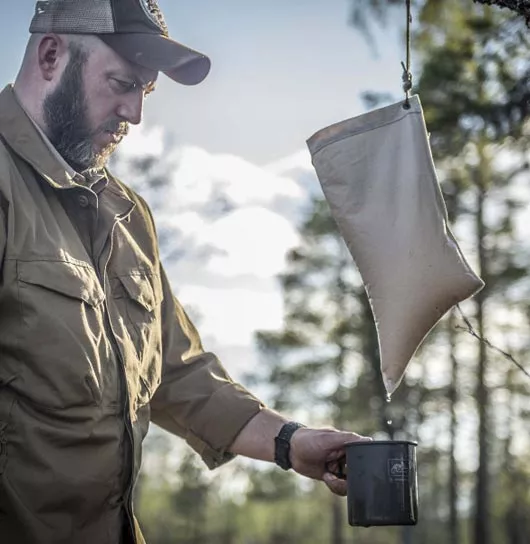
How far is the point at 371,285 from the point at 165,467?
36.1m

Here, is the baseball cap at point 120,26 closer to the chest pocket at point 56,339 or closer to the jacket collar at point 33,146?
the jacket collar at point 33,146

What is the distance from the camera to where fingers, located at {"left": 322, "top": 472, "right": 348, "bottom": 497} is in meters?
3.20

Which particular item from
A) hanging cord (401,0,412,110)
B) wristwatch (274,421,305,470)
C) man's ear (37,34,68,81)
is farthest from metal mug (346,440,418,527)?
man's ear (37,34,68,81)

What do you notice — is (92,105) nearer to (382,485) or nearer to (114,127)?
(114,127)

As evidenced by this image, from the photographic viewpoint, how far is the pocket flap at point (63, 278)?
2.76 meters

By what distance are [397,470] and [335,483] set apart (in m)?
0.44

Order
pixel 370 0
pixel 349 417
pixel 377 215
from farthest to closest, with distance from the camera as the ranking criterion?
pixel 349 417 → pixel 370 0 → pixel 377 215

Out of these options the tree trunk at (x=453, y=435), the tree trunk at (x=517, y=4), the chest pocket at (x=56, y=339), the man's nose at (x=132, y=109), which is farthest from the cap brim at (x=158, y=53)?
the tree trunk at (x=453, y=435)

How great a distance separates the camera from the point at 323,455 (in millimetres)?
3270

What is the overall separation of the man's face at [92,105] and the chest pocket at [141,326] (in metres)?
0.47

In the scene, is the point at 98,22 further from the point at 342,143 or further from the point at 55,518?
the point at 55,518

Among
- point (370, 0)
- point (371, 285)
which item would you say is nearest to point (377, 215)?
point (371, 285)

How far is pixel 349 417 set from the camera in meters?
22.7

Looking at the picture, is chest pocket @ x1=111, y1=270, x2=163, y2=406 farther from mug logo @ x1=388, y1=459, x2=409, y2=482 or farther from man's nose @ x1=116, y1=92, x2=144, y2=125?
mug logo @ x1=388, y1=459, x2=409, y2=482
